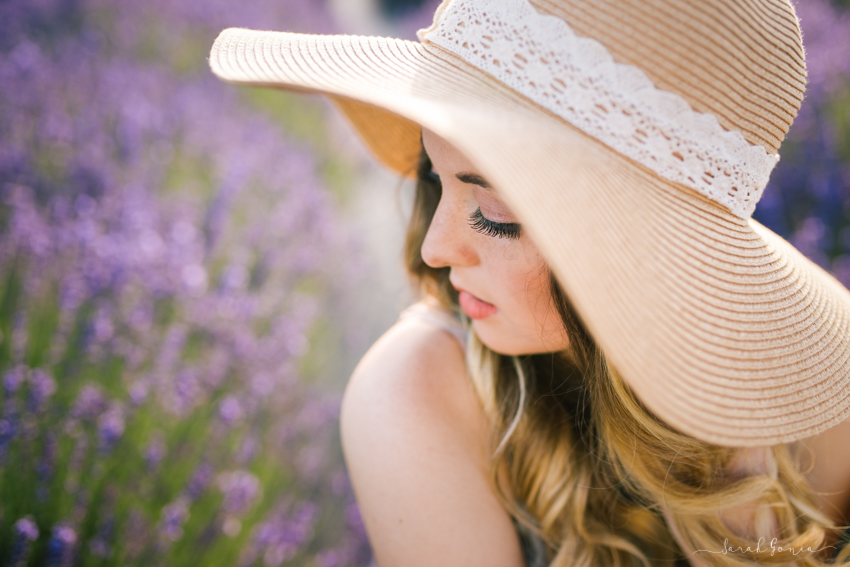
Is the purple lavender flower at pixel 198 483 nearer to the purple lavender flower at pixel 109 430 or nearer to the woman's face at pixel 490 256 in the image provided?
the purple lavender flower at pixel 109 430


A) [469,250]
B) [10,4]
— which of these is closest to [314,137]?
[10,4]

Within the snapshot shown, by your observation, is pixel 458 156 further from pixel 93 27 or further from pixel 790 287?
pixel 93 27

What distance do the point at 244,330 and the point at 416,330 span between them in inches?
34.3

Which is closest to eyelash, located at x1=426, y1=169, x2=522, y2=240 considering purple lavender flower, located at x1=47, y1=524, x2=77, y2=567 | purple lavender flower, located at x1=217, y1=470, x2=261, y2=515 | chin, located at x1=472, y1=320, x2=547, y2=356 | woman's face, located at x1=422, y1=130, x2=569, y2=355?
woman's face, located at x1=422, y1=130, x2=569, y2=355

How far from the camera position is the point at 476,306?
1087 millimetres

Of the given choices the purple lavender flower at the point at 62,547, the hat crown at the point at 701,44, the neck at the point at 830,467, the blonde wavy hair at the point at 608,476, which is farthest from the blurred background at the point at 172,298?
the hat crown at the point at 701,44

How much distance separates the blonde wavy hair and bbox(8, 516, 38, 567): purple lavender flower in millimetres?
1094

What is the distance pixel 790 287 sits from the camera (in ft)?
2.81

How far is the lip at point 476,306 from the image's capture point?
1.06 meters

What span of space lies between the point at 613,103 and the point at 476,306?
0.53 meters

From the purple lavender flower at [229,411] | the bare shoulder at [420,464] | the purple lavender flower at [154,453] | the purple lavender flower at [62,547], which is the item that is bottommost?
the purple lavender flower at [62,547]

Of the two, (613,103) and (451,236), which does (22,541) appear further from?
(613,103)

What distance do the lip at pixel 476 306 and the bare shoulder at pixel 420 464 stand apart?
23cm

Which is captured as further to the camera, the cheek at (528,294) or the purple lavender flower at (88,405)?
the purple lavender flower at (88,405)
